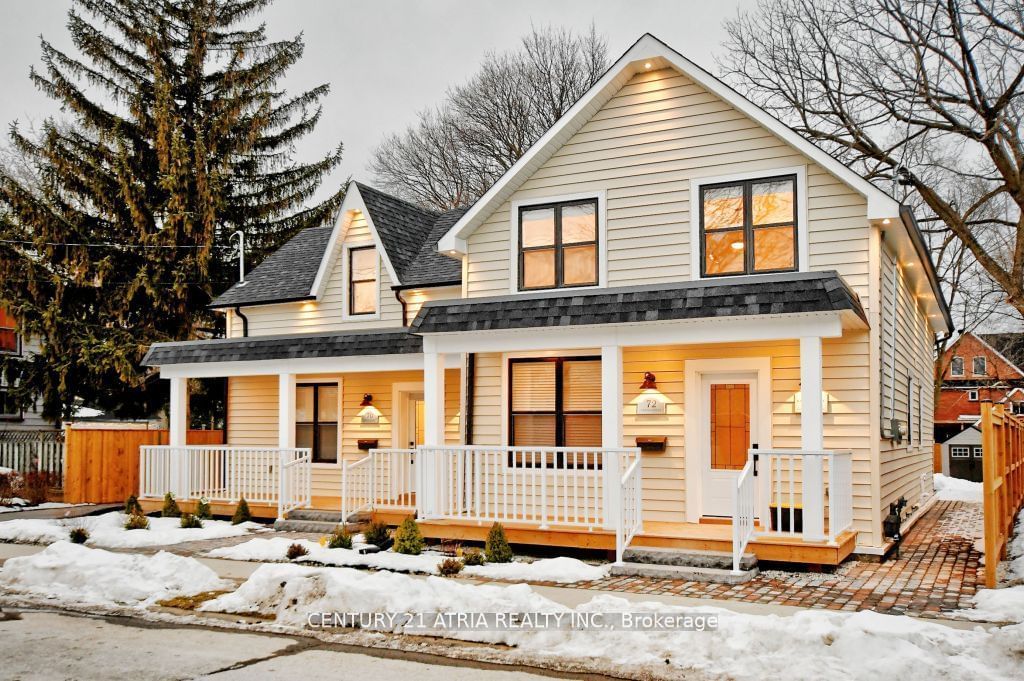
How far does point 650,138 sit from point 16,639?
993cm

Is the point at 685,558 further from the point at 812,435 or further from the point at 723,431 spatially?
the point at 723,431

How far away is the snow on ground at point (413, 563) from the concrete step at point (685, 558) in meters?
Result: 0.44

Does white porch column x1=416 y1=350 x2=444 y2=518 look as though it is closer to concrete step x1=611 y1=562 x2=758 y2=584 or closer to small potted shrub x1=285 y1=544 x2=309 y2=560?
small potted shrub x1=285 y1=544 x2=309 y2=560

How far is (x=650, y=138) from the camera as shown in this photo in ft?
42.5

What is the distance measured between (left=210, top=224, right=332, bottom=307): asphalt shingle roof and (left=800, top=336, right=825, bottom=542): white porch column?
1052 cm

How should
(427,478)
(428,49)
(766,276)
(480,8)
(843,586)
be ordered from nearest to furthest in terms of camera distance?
(843,586)
(766,276)
(427,478)
(428,49)
(480,8)

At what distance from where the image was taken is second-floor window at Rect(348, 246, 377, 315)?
56.9 feet

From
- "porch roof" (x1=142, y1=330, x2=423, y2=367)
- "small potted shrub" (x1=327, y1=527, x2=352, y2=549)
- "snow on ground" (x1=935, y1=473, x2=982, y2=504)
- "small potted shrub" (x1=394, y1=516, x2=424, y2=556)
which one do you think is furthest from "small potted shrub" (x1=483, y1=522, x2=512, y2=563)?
"snow on ground" (x1=935, y1=473, x2=982, y2=504)

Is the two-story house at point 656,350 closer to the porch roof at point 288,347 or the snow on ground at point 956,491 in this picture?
the porch roof at point 288,347

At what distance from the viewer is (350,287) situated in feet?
57.4

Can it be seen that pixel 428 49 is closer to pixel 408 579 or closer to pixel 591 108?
pixel 591 108

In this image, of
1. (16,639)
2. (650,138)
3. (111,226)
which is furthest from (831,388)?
(111,226)

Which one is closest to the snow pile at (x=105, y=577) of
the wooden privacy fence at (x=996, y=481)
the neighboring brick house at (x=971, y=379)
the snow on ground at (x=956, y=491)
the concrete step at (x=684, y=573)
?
the concrete step at (x=684, y=573)

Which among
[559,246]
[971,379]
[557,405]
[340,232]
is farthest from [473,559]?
[971,379]
